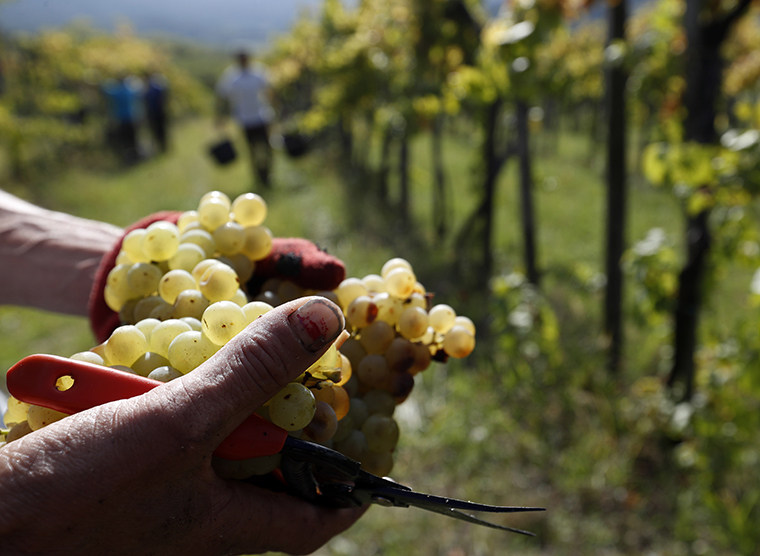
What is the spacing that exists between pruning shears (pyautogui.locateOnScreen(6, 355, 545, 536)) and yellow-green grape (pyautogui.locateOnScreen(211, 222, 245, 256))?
0.35 metres

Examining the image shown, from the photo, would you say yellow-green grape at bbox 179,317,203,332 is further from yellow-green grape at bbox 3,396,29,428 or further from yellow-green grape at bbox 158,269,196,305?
yellow-green grape at bbox 3,396,29,428

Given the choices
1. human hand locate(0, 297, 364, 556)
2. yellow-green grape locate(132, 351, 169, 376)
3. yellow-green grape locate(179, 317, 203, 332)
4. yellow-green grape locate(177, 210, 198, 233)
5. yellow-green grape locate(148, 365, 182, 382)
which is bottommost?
human hand locate(0, 297, 364, 556)

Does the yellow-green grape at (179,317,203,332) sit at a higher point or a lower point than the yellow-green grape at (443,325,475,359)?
lower

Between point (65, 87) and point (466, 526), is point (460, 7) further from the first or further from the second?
point (65, 87)

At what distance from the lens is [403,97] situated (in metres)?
5.99

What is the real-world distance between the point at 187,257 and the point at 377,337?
→ 378mm

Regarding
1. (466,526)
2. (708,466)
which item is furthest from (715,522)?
(466,526)

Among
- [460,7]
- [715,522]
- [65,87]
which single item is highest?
[65,87]

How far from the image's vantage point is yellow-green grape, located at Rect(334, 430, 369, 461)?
3.02ft

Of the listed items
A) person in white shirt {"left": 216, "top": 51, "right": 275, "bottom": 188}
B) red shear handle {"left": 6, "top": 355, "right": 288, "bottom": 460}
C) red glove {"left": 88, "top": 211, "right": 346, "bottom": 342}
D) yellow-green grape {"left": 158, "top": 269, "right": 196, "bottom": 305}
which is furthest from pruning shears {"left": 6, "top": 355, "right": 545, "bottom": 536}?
person in white shirt {"left": 216, "top": 51, "right": 275, "bottom": 188}

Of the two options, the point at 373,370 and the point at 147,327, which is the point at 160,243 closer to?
the point at 147,327

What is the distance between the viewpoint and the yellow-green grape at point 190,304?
87 cm

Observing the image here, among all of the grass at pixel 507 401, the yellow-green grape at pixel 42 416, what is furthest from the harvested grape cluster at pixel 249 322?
the grass at pixel 507 401

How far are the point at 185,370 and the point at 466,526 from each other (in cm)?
193
